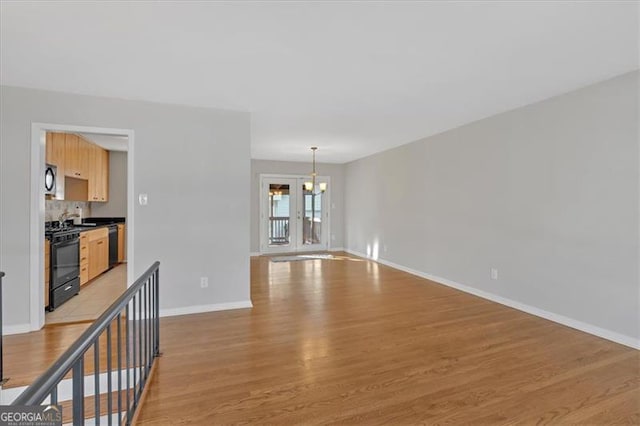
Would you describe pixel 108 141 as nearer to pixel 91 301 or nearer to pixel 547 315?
pixel 91 301

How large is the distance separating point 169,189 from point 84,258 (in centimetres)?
231

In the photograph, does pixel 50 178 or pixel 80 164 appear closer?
pixel 50 178

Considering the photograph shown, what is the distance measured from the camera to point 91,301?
4.11 m

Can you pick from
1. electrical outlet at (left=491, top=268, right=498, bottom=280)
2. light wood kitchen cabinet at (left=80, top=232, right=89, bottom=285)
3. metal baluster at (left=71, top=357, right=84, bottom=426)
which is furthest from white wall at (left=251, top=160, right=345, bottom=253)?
metal baluster at (left=71, top=357, right=84, bottom=426)

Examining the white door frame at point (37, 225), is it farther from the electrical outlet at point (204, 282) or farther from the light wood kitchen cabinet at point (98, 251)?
the light wood kitchen cabinet at point (98, 251)

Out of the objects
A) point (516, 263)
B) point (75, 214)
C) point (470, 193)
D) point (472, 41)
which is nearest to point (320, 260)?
point (470, 193)

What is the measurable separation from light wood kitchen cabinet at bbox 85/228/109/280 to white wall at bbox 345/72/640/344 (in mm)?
5426

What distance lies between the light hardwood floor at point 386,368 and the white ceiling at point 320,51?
247cm

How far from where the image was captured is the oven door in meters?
3.70

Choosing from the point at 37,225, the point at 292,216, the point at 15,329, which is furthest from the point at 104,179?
the point at 292,216

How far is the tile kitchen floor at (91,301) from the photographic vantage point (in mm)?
3538

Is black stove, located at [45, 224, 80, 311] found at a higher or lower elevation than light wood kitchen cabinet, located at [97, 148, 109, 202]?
lower

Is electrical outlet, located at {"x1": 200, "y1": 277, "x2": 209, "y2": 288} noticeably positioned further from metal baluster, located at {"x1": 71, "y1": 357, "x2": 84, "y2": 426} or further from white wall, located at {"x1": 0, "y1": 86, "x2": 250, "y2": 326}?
metal baluster, located at {"x1": 71, "y1": 357, "x2": 84, "y2": 426}

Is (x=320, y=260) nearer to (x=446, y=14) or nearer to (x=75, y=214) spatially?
(x=75, y=214)
